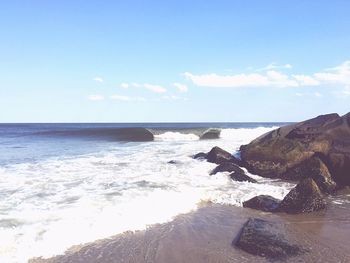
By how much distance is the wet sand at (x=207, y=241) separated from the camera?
18.3 ft

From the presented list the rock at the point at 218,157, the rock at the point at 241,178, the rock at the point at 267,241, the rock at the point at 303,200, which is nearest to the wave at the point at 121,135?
the rock at the point at 218,157

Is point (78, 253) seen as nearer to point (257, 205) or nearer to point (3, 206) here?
point (3, 206)

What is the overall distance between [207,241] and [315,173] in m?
5.80

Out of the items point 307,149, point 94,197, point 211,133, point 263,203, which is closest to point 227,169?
point 307,149

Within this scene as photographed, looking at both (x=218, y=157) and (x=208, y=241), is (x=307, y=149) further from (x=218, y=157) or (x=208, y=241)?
(x=208, y=241)

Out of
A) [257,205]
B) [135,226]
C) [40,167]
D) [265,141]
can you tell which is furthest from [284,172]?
[40,167]

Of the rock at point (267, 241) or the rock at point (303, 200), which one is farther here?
the rock at point (303, 200)

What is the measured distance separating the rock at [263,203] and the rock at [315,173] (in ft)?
8.54

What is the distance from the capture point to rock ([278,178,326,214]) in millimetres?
8031

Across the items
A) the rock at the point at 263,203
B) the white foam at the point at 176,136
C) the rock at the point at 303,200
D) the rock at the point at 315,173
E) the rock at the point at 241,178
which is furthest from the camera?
the white foam at the point at 176,136

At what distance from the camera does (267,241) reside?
5.83m

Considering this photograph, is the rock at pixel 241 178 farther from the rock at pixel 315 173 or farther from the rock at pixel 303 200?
the rock at pixel 303 200

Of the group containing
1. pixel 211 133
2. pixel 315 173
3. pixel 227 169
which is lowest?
pixel 227 169

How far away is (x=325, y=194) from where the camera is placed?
10.1 metres
